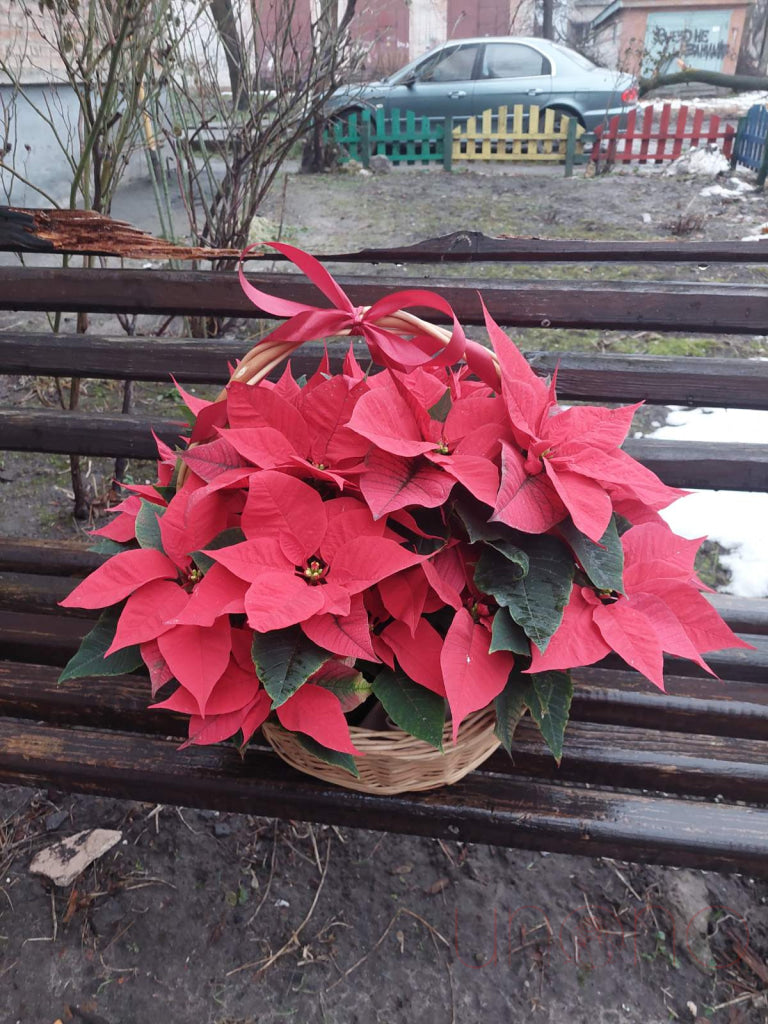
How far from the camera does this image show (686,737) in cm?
113

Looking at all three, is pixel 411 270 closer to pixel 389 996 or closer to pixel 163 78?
pixel 163 78

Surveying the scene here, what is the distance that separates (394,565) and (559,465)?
0.70 ft

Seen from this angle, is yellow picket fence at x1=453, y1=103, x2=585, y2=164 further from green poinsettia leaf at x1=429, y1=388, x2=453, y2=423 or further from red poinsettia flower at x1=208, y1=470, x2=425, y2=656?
red poinsettia flower at x1=208, y1=470, x2=425, y2=656

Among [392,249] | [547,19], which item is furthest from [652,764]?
[547,19]

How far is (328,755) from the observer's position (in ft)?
2.73

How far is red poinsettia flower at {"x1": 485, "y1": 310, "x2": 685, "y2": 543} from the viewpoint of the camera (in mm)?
776

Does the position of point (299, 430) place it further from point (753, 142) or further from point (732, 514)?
point (753, 142)

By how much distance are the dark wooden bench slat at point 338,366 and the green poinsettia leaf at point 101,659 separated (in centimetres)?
99

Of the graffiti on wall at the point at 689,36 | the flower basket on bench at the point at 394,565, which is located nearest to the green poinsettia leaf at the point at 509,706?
the flower basket on bench at the point at 394,565

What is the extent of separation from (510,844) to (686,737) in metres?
0.32

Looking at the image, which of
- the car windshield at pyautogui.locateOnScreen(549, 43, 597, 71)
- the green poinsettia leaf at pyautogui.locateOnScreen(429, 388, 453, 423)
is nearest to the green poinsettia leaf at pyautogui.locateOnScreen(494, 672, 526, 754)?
the green poinsettia leaf at pyautogui.locateOnScreen(429, 388, 453, 423)

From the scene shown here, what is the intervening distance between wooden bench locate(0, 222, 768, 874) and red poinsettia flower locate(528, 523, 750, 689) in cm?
31

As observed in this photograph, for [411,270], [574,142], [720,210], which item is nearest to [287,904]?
[411,270]

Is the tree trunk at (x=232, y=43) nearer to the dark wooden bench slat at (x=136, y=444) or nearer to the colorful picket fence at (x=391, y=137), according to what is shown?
the dark wooden bench slat at (x=136, y=444)
